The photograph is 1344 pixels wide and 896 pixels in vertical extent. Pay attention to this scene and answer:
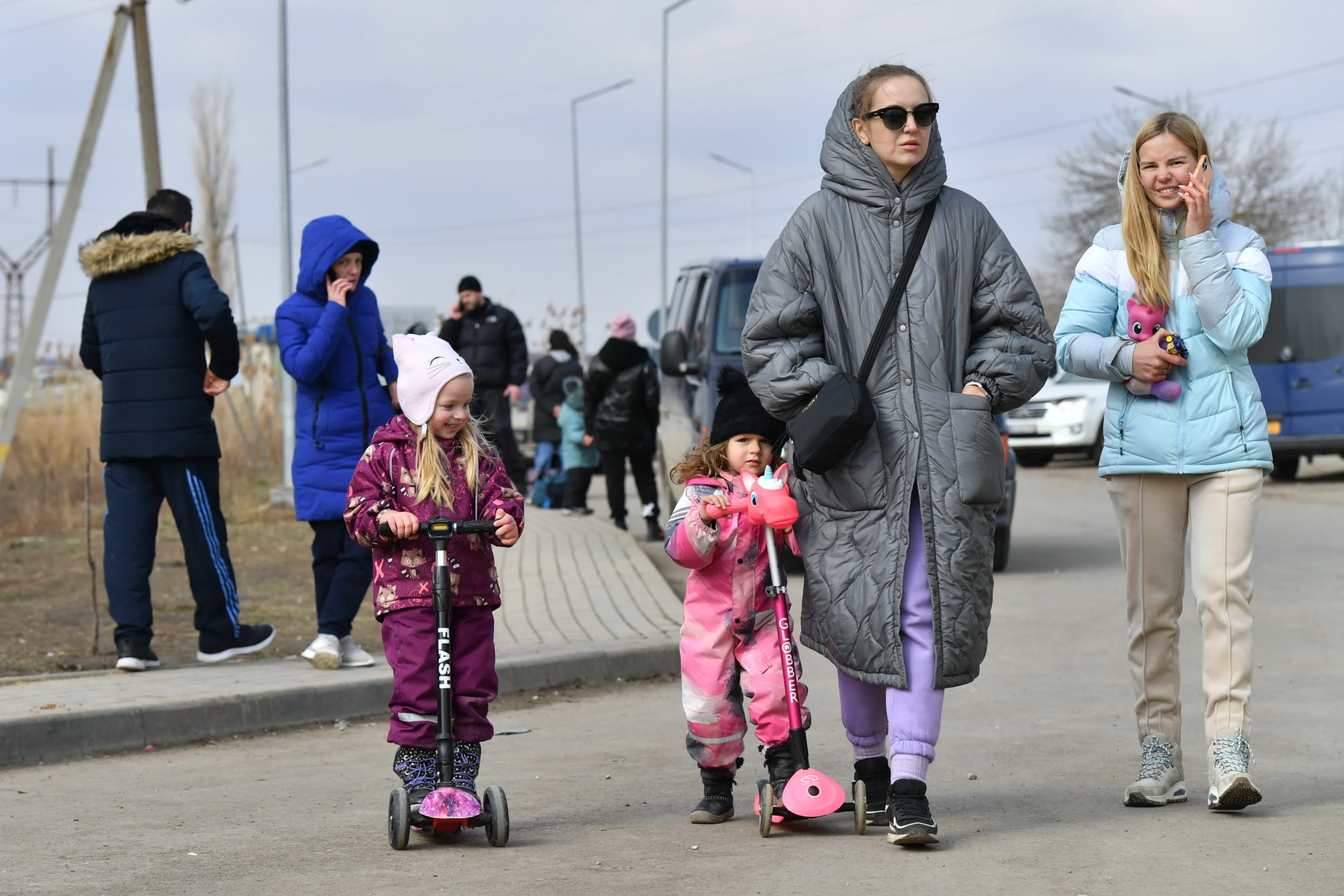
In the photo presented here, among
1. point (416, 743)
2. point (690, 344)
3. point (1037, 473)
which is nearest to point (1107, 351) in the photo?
point (416, 743)

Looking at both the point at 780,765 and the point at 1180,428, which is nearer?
the point at 780,765

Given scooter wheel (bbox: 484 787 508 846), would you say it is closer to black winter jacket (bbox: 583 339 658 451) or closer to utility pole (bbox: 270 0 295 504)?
black winter jacket (bbox: 583 339 658 451)

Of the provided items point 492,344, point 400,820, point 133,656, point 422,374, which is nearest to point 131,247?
point 133,656

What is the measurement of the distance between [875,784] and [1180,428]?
1412 mm

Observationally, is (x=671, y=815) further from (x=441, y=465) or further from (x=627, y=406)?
(x=627, y=406)

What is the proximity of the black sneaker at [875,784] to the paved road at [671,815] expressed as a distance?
67 mm

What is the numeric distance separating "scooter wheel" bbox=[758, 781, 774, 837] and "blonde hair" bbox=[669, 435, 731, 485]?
940 mm

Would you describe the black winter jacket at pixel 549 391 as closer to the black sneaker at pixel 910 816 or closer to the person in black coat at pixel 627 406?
the person in black coat at pixel 627 406

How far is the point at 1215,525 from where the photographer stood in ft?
17.6

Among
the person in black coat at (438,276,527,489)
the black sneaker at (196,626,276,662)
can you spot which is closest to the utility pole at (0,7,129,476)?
the person in black coat at (438,276,527,489)

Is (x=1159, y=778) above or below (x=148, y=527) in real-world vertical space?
below

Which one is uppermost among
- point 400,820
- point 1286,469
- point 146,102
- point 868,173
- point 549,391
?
point 146,102

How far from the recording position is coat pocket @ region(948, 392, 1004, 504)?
480 centimetres

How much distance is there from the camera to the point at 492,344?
16.3m
